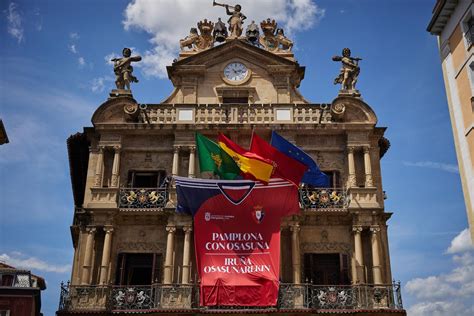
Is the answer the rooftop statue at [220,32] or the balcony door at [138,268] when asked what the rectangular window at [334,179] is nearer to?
the balcony door at [138,268]

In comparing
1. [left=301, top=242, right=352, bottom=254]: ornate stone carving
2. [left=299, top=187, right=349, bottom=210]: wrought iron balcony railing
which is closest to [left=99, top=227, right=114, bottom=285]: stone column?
[left=301, top=242, right=352, bottom=254]: ornate stone carving

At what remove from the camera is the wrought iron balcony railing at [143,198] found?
88.2 feet

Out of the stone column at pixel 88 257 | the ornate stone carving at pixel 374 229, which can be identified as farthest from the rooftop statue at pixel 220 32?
the ornate stone carving at pixel 374 229

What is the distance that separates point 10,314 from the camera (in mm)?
40594

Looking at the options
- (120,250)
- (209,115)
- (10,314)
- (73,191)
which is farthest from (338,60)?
(10,314)

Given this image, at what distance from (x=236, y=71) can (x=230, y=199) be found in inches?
326

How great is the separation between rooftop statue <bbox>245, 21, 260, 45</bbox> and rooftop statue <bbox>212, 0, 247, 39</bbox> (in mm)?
449

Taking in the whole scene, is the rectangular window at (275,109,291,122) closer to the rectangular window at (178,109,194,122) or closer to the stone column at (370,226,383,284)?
the rectangular window at (178,109,194,122)

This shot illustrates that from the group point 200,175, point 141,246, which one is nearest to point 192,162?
point 200,175

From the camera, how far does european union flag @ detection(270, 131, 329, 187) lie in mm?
26031

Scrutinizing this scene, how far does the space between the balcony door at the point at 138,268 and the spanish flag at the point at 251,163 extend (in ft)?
18.0

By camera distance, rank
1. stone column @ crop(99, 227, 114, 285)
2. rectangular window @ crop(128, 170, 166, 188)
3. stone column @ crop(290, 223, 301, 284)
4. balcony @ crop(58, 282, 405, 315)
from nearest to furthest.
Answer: balcony @ crop(58, 282, 405, 315)
stone column @ crop(290, 223, 301, 284)
stone column @ crop(99, 227, 114, 285)
rectangular window @ crop(128, 170, 166, 188)

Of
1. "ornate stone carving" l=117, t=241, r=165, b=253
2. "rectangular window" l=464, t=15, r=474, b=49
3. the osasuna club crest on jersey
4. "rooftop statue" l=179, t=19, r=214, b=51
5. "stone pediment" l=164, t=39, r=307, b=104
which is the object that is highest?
"rooftop statue" l=179, t=19, r=214, b=51

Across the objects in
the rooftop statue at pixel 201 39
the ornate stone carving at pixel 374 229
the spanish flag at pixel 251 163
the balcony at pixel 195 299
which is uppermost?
the rooftop statue at pixel 201 39
